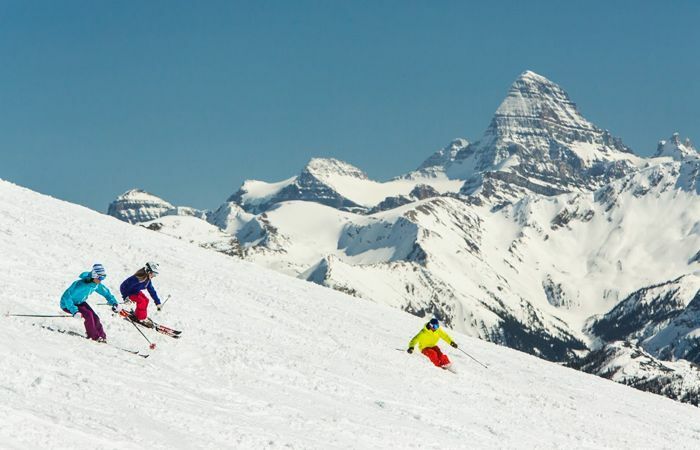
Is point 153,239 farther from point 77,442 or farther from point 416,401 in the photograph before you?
point 77,442

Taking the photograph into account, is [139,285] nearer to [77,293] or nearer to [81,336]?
[77,293]

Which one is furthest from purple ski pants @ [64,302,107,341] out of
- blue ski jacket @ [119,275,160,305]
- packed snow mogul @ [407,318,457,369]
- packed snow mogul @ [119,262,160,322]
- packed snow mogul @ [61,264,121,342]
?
packed snow mogul @ [407,318,457,369]

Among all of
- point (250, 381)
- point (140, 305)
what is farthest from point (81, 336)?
point (250, 381)

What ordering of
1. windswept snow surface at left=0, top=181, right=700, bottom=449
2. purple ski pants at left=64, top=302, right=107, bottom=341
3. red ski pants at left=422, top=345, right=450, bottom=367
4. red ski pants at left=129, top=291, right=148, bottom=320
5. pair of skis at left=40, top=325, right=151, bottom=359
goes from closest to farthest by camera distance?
windswept snow surface at left=0, top=181, right=700, bottom=449 → pair of skis at left=40, top=325, right=151, bottom=359 → purple ski pants at left=64, top=302, right=107, bottom=341 → red ski pants at left=129, top=291, right=148, bottom=320 → red ski pants at left=422, top=345, right=450, bottom=367

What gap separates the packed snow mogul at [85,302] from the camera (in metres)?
23.2

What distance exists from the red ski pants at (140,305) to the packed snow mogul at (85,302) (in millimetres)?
2142

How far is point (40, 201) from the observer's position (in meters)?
53.1

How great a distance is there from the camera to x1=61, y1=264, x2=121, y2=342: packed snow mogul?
23172 mm

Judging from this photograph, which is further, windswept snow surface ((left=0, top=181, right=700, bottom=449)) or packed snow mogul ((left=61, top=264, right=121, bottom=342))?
packed snow mogul ((left=61, top=264, right=121, bottom=342))

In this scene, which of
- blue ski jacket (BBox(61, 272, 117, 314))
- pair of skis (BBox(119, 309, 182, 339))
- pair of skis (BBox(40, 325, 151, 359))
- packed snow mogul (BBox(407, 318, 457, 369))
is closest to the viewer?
pair of skis (BBox(40, 325, 151, 359))

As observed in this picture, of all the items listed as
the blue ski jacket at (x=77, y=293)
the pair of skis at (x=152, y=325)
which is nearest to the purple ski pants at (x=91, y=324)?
the blue ski jacket at (x=77, y=293)

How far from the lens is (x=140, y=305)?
2686cm

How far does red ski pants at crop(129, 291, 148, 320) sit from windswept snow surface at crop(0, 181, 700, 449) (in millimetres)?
560

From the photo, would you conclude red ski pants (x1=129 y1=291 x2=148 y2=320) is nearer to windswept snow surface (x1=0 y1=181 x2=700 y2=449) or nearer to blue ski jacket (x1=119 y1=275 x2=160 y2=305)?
blue ski jacket (x1=119 y1=275 x2=160 y2=305)
